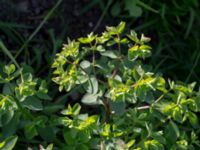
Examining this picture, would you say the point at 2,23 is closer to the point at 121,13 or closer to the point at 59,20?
the point at 59,20

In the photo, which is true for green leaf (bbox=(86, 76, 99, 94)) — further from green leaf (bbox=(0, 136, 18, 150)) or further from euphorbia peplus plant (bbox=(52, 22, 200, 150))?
green leaf (bbox=(0, 136, 18, 150))

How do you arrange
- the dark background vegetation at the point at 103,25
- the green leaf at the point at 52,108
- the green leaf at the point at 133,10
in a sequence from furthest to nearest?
the green leaf at the point at 133,10
the dark background vegetation at the point at 103,25
the green leaf at the point at 52,108

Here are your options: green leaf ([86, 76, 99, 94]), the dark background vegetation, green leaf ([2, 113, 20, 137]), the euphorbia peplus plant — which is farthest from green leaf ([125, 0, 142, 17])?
green leaf ([2, 113, 20, 137])

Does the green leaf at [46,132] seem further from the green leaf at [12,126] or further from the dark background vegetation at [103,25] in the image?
the dark background vegetation at [103,25]

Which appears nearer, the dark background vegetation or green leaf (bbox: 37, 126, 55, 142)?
green leaf (bbox: 37, 126, 55, 142)

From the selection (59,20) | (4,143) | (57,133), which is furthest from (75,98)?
(4,143)

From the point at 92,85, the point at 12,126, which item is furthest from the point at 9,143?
the point at 92,85

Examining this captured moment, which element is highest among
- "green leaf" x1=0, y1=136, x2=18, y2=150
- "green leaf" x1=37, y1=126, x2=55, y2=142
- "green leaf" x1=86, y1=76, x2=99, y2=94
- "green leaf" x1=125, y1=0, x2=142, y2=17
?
"green leaf" x1=125, y1=0, x2=142, y2=17

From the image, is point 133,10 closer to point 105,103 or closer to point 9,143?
point 105,103

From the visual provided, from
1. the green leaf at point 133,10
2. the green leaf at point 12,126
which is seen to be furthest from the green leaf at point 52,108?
the green leaf at point 133,10
